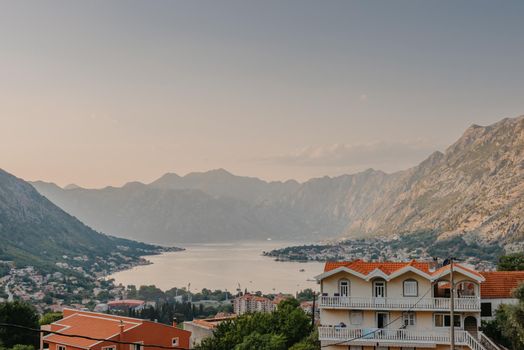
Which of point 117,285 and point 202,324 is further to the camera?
point 117,285

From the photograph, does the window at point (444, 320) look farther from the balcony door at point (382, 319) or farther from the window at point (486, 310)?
the balcony door at point (382, 319)

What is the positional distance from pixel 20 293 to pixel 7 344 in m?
101

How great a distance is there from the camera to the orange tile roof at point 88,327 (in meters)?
32.0

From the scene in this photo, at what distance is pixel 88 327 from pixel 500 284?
2169cm

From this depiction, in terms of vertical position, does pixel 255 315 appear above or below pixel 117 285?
above

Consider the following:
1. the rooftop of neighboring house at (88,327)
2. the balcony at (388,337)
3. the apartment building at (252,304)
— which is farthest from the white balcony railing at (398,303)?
the apartment building at (252,304)

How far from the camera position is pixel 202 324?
2218 inches

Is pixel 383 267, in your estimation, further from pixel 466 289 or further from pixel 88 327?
pixel 88 327

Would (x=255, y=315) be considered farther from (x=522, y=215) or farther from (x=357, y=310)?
(x=522, y=215)

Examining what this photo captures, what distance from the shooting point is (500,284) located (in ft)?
90.4

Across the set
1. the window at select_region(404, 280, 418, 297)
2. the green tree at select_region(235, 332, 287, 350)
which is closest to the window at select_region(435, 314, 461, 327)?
the window at select_region(404, 280, 418, 297)

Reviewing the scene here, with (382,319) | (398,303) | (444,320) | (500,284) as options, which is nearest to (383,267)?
(398,303)

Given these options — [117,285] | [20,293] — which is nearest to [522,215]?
[117,285]

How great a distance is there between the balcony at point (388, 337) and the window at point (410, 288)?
1.67 metres
